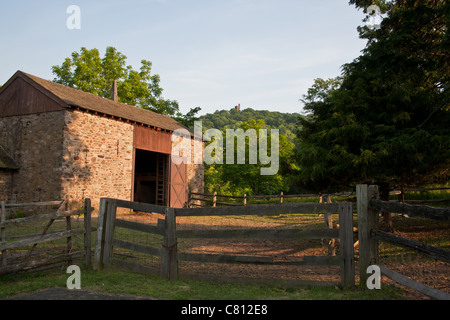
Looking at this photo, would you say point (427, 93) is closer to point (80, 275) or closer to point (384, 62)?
point (384, 62)

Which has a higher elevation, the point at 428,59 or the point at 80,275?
the point at 428,59

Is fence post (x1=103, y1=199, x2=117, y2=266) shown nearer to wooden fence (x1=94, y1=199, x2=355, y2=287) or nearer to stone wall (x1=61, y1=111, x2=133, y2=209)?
wooden fence (x1=94, y1=199, x2=355, y2=287)

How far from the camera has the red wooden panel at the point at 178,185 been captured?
70.1 ft

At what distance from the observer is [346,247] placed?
4.59m

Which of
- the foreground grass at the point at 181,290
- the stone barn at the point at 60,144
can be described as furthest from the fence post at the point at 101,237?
the stone barn at the point at 60,144

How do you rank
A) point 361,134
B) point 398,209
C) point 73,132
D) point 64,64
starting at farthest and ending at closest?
point 64,64
point 73,132
point 361,134
point 398,209

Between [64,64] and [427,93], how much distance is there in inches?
1181

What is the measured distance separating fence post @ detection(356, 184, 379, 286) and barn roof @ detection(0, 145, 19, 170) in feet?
52.1

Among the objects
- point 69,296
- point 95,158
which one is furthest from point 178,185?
→ point 69,296

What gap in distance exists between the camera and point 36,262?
224 inches

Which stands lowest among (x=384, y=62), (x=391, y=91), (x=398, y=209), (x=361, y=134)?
(x=398, y=209)

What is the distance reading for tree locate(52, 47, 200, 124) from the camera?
1182 inches

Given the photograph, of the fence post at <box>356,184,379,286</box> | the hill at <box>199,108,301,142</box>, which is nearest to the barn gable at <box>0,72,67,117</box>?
the fence post at <box>356,184,379,286</box>
